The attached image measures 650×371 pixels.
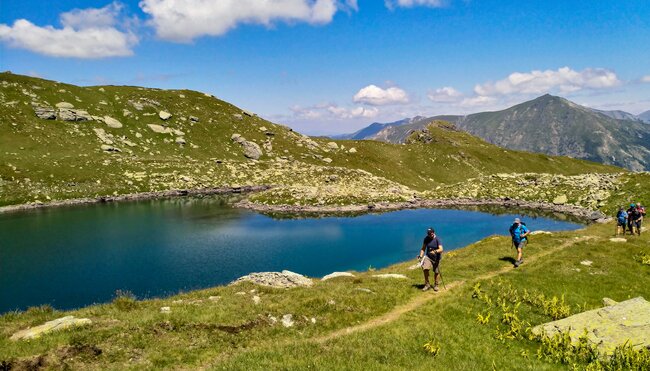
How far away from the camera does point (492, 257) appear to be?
112ft

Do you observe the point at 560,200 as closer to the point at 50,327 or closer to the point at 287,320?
the point at 287,320

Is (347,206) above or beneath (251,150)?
beneath

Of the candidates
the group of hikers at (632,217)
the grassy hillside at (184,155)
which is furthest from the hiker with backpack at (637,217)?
the grassy hillside at (184,155)

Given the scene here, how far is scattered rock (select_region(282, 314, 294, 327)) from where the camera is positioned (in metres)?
19.2

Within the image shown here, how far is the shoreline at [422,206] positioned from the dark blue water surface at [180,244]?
5.12 meters

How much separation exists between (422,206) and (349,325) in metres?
84.5

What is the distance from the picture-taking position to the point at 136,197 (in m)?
103

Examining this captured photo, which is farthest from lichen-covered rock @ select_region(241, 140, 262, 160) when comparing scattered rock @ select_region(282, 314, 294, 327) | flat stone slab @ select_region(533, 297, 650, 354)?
flat stone slab @ select_region(533, 297, 650, 354)

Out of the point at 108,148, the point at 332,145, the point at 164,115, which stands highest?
the point at 164,115

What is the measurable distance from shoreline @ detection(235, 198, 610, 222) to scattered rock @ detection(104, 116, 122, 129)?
7199 cm

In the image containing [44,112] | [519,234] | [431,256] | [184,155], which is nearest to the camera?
[431,256]

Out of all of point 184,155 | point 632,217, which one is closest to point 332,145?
point 184,155

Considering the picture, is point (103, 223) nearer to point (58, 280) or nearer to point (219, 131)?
point (58, 280)

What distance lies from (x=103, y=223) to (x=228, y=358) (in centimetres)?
7094
